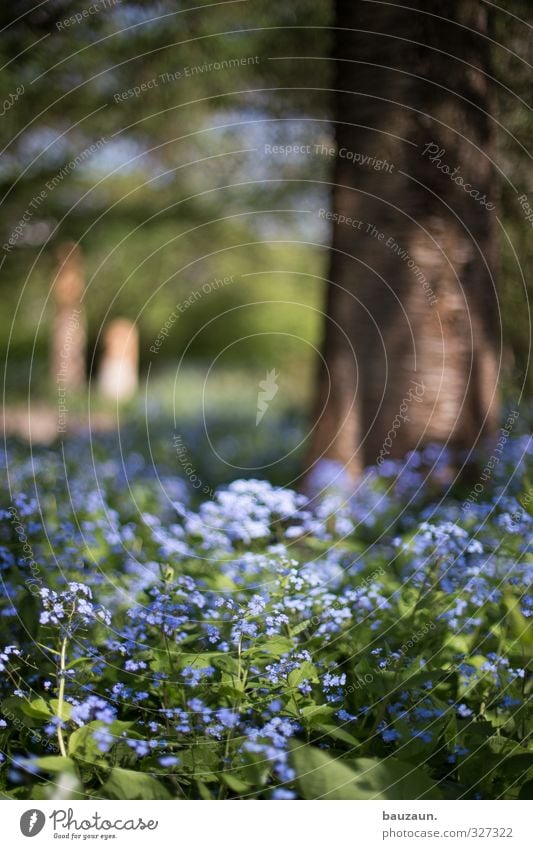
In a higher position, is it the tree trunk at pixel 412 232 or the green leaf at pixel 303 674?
the tree trunk at pixel 412 232

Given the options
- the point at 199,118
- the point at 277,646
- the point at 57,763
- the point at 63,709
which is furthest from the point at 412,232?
the point at 199,118

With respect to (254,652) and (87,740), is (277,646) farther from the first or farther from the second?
(87,740)

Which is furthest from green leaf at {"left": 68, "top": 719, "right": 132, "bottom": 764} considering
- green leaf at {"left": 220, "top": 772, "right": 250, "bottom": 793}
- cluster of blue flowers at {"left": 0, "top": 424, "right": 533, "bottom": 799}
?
green leaf at {"left": 220, "top": 772, "right": 250, "bottom": 793}

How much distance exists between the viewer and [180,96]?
6523 mm

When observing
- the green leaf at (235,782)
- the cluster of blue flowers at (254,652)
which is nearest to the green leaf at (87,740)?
the cluster of blue flowers at (254,652)

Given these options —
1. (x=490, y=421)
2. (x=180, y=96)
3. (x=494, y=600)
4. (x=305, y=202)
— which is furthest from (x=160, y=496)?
(x=305, y=202)

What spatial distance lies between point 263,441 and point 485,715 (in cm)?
602

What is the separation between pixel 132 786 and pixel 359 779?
2.27 feet

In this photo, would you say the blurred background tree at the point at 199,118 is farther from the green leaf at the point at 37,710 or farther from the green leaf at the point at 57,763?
the green leaf at the point at 57,763

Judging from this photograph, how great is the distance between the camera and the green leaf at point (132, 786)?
2281mm

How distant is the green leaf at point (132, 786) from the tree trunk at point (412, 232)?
8.11 feet

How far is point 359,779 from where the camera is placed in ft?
7.58
